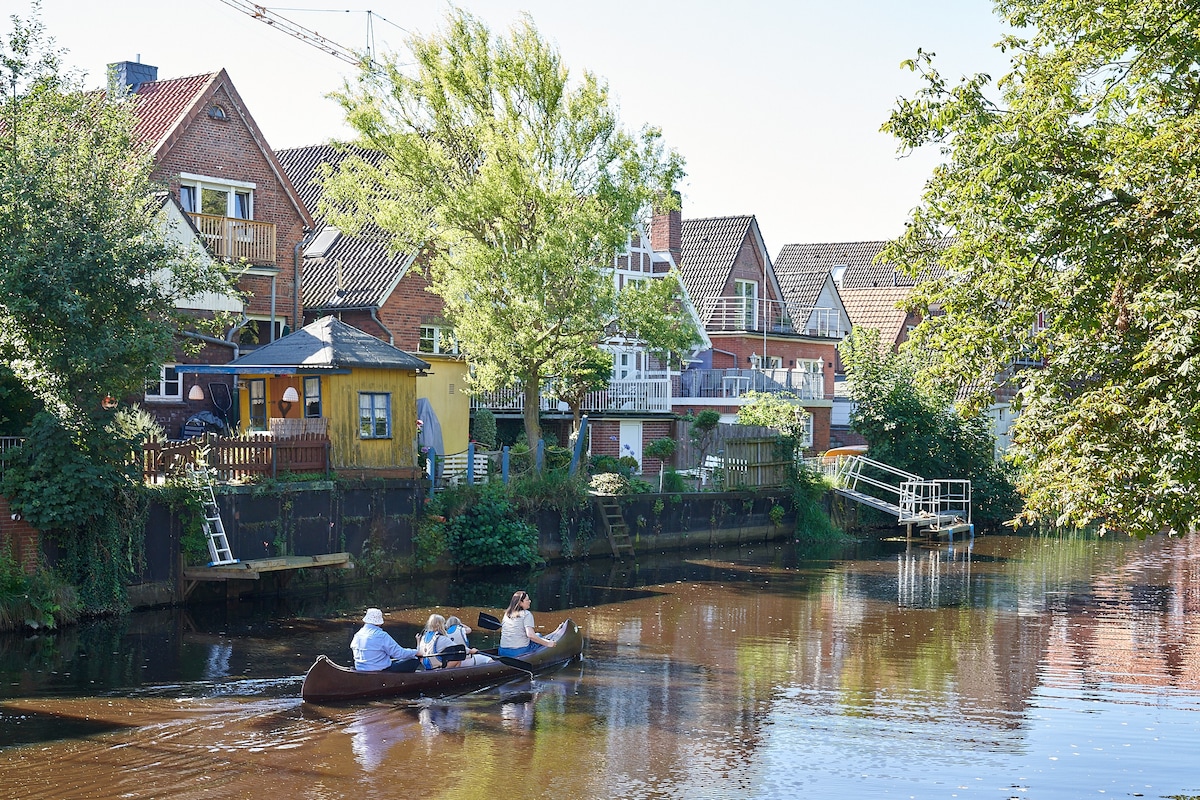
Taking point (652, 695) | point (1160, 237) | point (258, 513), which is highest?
point (1160, 237)

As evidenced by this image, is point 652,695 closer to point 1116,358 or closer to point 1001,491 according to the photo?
point 1116,358

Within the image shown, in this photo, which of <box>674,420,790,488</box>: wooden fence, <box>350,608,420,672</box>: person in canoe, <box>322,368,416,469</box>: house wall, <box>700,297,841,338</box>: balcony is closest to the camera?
<box>350,608,420,672</box>: person in canoe

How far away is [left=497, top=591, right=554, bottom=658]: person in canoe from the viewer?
824 inches

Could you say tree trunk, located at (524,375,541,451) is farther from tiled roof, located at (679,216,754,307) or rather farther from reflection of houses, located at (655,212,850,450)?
tiled roof, located at (679,216,754,307)

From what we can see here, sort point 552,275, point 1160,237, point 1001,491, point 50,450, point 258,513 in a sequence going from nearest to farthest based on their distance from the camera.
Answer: point 1160,237, point 50,450, point 258,513, point 552,275, point 1001,491

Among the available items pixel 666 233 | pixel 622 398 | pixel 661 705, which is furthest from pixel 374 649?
pixel 666 233

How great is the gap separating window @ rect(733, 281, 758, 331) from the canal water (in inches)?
1044

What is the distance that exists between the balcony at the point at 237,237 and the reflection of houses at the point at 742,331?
770 inches

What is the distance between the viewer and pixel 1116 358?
47.8ft

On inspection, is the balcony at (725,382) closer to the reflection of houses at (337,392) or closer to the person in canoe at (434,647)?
the reflection of houses at (337,392)

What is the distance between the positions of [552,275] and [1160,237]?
894 inches

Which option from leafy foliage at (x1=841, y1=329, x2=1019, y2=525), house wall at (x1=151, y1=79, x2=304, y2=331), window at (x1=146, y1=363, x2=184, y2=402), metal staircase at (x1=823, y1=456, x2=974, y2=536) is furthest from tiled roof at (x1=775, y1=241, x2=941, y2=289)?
window at (x1=146, y1=363, x2=184, y2=402)

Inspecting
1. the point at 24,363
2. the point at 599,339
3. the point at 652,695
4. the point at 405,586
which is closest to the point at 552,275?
the point at 599,339

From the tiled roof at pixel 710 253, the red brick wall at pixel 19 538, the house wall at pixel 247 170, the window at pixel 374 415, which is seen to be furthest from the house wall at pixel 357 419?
the tiled roof at pixel 710 253
